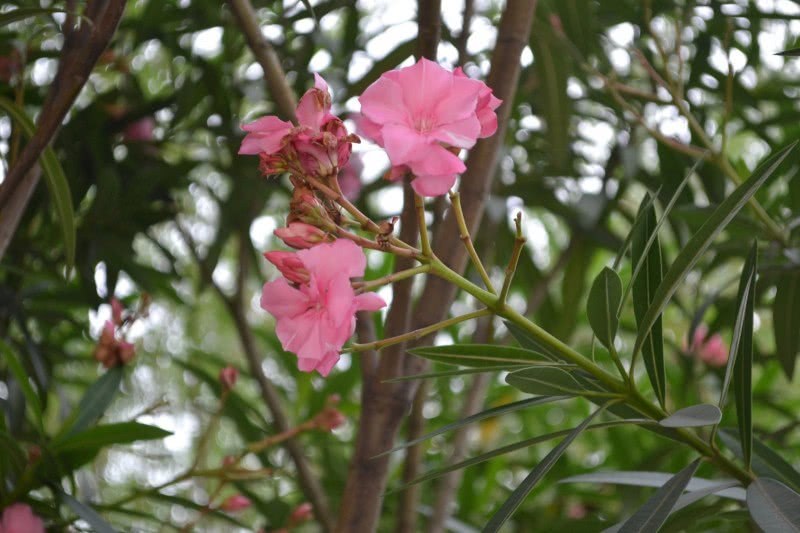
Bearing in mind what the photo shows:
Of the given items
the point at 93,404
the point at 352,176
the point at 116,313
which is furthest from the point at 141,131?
the point at 93,404

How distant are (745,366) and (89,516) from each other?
0.55 m

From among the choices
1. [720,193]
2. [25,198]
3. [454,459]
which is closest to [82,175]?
[25,198]

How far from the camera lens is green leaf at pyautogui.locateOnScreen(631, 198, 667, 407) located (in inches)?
26.5

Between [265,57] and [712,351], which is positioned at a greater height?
[265,57]

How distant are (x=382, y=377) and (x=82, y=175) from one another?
2.23ft

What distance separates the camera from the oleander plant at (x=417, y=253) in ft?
1.95

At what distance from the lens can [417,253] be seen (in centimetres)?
57

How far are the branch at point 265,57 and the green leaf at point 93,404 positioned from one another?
327mm

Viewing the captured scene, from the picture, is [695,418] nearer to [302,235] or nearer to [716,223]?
[716,223]

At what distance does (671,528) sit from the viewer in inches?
29.3

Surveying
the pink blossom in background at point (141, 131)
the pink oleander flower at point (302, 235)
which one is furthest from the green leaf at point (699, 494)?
the pink blossom in background at point (141, 131)

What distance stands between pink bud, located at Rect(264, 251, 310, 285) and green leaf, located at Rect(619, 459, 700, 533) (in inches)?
10.6

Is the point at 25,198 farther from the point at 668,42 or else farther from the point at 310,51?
the point at 668,42

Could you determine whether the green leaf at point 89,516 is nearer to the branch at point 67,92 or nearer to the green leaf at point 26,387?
the green leaf at point 26,387
